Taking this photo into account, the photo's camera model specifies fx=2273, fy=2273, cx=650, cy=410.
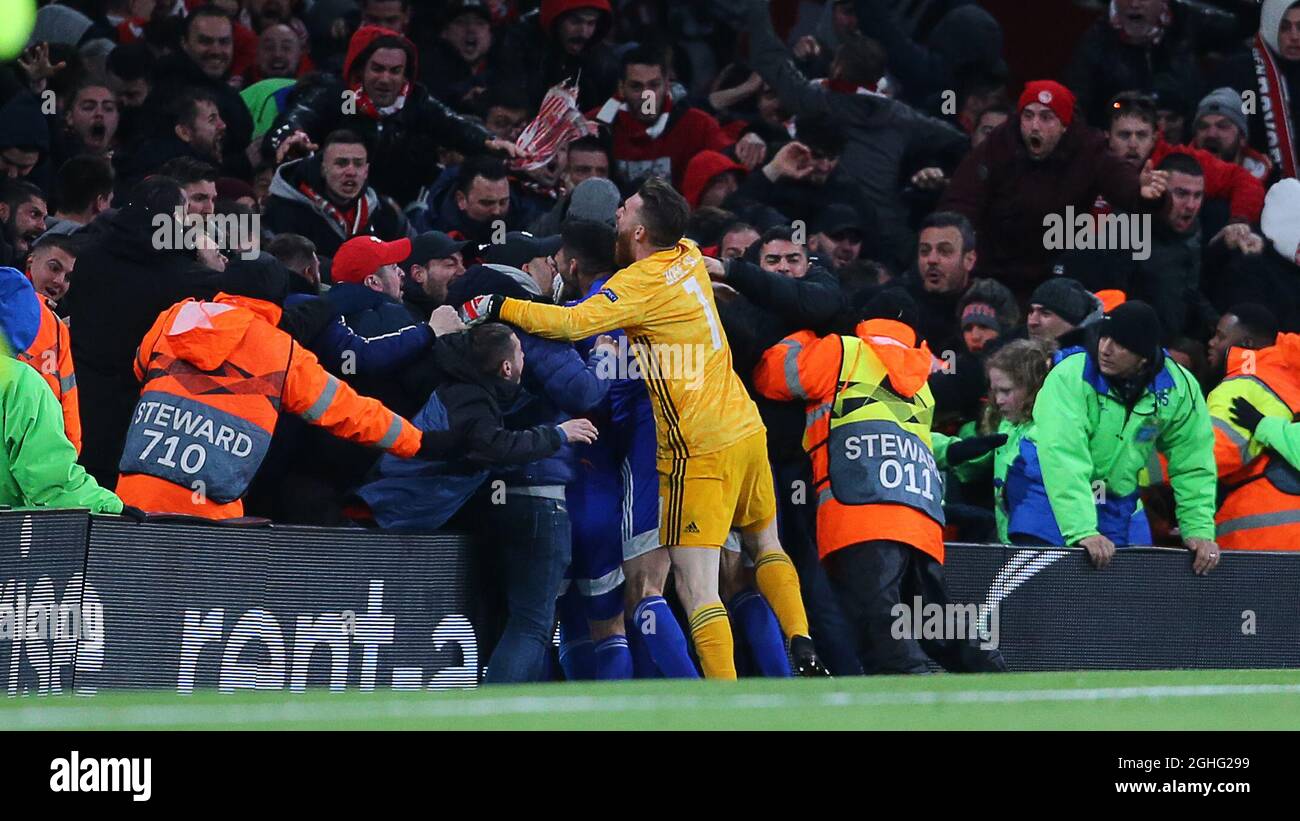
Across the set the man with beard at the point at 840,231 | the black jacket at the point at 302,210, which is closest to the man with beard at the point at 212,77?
the black jacket at the point at 302,210

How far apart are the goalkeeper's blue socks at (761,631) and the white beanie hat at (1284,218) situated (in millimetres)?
5388

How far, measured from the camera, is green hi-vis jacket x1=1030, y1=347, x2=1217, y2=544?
32.6 ft

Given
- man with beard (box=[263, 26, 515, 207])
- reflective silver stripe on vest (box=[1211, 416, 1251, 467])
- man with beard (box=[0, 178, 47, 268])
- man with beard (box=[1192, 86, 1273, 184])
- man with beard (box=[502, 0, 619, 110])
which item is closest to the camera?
reflective silver stripe on vest (box=[1211, 416, 1251, 467])

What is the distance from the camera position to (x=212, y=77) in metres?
12.4

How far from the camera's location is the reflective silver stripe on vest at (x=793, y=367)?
9531 millimetres

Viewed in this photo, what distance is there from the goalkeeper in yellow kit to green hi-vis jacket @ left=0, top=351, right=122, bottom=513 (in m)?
1.62

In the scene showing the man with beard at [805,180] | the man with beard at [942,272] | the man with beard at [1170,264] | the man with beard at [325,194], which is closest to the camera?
the man with beard at [325,194]

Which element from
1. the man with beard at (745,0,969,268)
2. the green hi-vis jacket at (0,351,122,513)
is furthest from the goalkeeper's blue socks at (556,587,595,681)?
the man with beard at (745,0,969,268)

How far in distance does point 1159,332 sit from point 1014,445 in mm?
826

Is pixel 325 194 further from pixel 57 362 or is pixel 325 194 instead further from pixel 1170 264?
pixel 1170 264

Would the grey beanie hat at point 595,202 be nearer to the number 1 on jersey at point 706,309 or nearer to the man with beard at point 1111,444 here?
the number 1 on jersey at point 706,309

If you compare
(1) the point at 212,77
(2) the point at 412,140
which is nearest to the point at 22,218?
(1) the point at 212,77

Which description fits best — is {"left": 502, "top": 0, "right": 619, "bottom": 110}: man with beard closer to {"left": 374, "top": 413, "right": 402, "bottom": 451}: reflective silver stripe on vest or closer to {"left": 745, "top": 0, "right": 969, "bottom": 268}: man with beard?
{"left": 745, "top": 0, "right": 969, "bottom": 268}: man with beard
